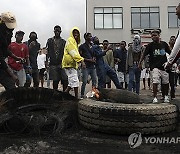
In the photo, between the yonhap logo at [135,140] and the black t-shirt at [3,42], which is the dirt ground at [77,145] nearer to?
the yonhap logo at [135,140]

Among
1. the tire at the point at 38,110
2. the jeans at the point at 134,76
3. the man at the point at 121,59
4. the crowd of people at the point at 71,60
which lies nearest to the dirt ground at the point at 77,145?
the tire at the point at 38,110

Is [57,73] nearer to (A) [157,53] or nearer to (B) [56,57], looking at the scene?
(B) [56,57]

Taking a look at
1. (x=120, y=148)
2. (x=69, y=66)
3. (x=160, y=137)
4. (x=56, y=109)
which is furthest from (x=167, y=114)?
(x=69, y=66)

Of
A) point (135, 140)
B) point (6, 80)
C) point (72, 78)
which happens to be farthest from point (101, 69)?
point (135, 140)

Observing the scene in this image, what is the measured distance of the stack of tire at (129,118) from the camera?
3570 millimetres

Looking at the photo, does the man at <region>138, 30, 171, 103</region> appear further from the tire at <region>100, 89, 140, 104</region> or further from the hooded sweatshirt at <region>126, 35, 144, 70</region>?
the tire at <region>100, 89, 140, 104</region>

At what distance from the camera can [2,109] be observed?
412 centimetres

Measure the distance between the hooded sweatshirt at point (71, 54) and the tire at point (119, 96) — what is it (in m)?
1.84

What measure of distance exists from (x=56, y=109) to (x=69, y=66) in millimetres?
2393

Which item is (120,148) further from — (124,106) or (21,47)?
(21,47)

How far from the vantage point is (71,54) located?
21.2 feet

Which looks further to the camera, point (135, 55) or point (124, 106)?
point (135, 55)

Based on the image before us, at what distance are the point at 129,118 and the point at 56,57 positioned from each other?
4.23m

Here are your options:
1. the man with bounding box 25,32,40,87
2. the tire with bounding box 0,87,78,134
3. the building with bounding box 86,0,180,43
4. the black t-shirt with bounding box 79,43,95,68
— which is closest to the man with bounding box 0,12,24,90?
the tire with bounding box 0,87,78,134
